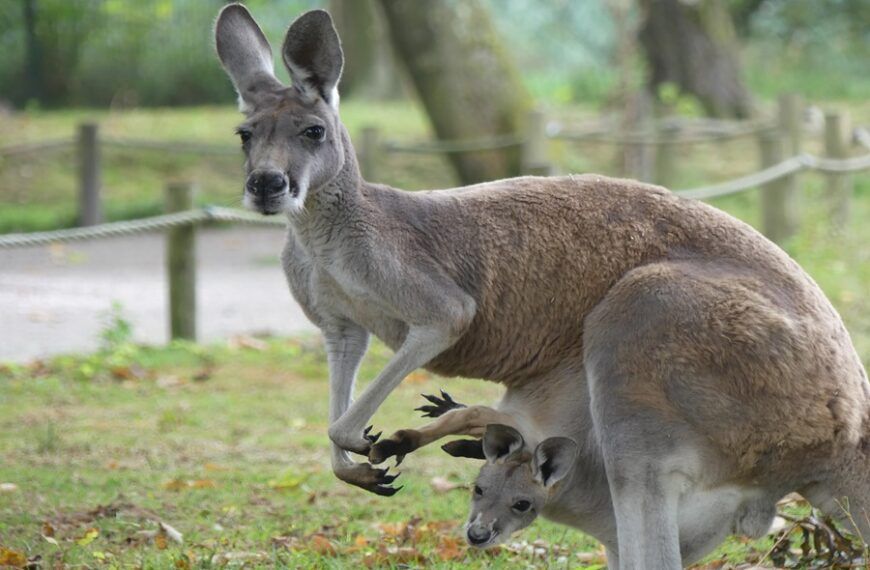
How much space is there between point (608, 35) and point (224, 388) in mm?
18052

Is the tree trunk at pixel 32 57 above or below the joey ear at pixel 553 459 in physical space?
below

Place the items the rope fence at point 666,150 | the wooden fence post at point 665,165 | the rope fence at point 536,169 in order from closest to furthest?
the rope fence at point 536,169 < the rope fence at point 666,150 < the wooden fence post at point 665,165

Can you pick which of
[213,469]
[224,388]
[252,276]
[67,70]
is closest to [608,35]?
[67,70]

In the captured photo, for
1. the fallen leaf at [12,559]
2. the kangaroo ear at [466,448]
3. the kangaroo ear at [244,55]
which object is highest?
the kangaroo ear at [244,55]

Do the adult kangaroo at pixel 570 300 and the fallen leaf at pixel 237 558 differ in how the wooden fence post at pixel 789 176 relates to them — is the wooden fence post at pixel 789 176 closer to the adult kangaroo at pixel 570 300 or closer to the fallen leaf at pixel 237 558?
the adult kangaroo at pixel 570 300

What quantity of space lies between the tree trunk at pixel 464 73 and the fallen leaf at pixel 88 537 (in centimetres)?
793

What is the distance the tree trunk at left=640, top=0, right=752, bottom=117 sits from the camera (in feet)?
55.3

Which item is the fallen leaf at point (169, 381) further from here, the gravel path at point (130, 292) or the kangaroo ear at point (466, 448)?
the kangaroo ear at point (466, 448)

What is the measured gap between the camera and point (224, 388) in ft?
26.7

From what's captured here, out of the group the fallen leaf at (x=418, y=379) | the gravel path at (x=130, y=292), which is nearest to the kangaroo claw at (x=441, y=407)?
the fallen leaf at (x=418, y=379)

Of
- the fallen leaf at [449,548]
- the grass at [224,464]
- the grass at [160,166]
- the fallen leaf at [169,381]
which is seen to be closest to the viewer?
the fallen leaf at [449,548]

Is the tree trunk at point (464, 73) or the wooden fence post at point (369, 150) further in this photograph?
the tree trunk at point (464, 73)

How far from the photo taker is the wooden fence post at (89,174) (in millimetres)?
13531

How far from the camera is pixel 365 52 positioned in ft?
69.9
